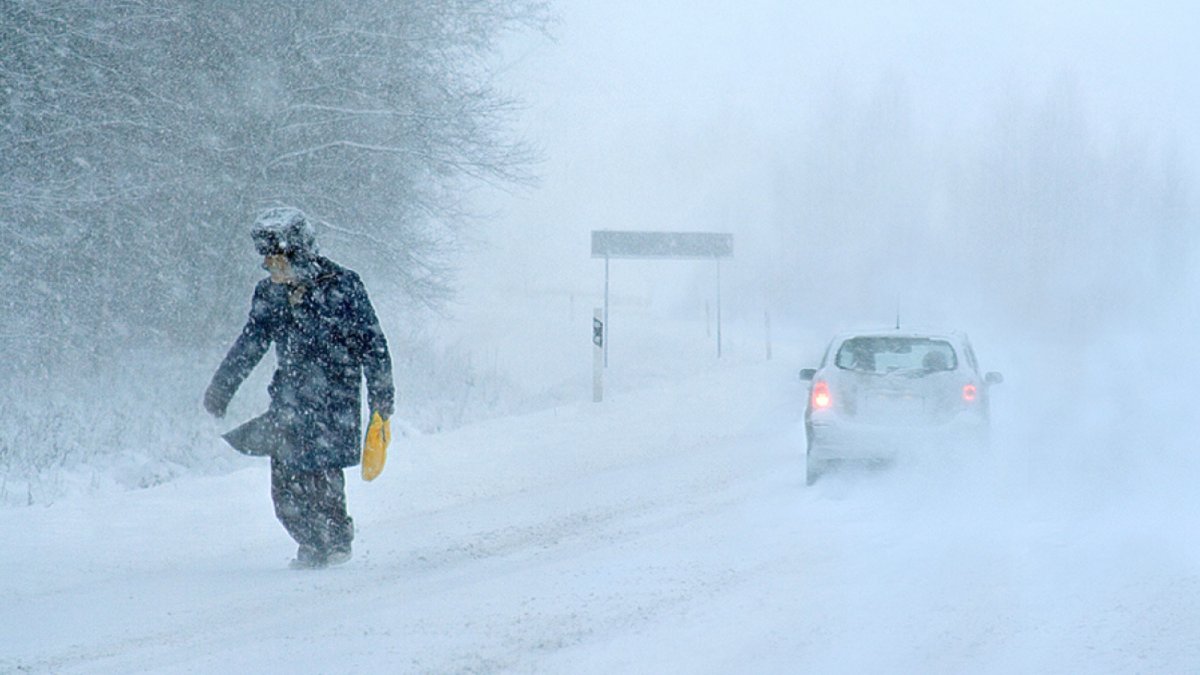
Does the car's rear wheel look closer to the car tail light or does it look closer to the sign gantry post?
the car tail light

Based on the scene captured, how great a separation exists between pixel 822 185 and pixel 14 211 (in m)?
56.3

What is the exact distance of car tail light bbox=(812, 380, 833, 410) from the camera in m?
10.4

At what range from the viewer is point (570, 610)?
5.55 metres

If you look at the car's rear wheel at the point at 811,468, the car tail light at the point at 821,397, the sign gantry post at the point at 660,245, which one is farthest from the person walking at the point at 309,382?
the sign gantry post at the point at 660,245

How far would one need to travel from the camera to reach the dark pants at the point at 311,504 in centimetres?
643

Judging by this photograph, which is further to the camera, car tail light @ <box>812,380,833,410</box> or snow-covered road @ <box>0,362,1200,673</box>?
car tail light @ <box>812,380,833,410</box>

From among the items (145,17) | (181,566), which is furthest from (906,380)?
(145,17)

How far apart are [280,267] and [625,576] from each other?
2478 mm

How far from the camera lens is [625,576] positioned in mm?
6359

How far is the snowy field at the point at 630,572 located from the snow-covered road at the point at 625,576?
2 cm

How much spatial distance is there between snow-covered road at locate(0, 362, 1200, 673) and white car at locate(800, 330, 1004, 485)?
254mm

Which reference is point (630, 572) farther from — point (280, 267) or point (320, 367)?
point (280, 267)

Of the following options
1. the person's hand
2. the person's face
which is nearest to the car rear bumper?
the person's face

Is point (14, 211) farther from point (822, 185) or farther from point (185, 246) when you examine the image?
point (822, 185)
